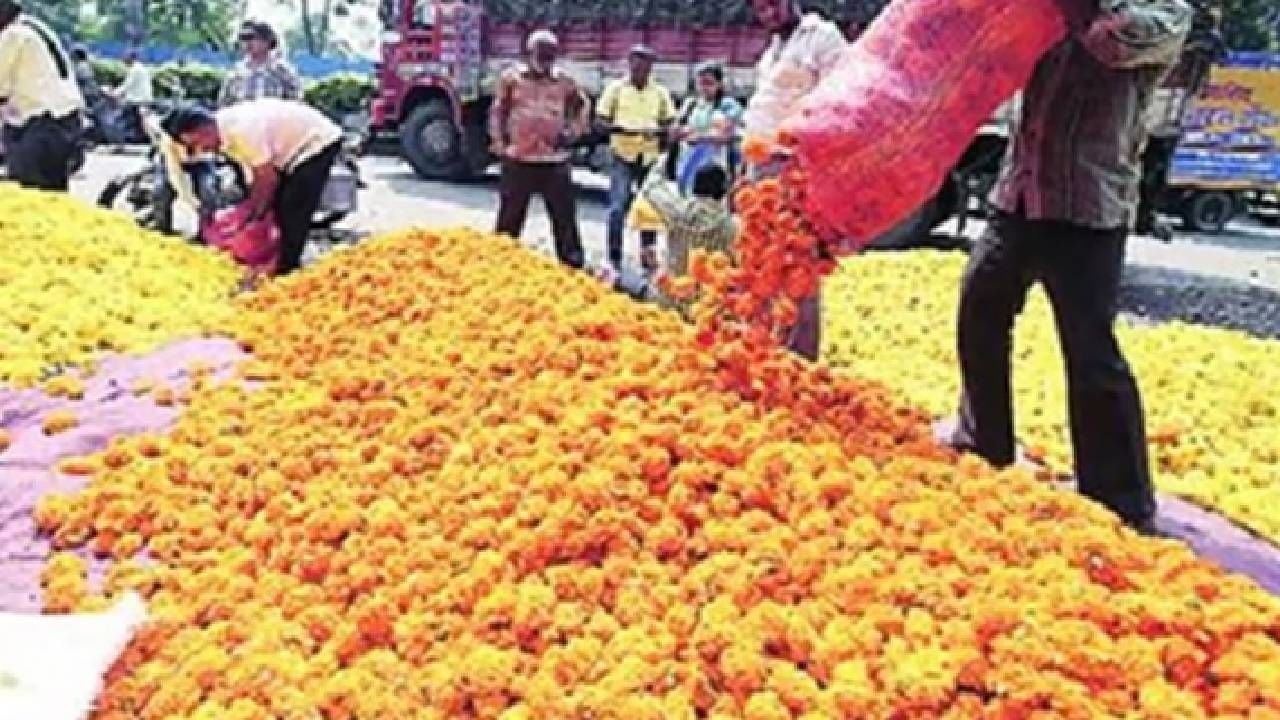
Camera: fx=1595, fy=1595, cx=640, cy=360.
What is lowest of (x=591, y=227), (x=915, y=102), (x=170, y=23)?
(x=170, y=23)

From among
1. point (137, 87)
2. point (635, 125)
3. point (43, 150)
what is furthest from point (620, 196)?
point (137, 87)

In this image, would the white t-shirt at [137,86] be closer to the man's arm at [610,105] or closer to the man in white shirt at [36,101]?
the man's arm at [610,105]

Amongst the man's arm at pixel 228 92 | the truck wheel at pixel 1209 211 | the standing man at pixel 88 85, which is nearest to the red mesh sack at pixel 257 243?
the man's arm at pixel 228 92

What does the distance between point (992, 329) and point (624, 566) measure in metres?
1.95

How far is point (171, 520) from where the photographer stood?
147 inches

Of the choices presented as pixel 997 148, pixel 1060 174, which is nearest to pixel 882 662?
pixel 1060 174

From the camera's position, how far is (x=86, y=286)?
684cm

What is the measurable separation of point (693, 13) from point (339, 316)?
11213mm

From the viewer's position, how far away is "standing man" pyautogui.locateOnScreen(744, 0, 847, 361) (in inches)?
240

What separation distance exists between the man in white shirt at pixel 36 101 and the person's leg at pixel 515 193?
103 inches

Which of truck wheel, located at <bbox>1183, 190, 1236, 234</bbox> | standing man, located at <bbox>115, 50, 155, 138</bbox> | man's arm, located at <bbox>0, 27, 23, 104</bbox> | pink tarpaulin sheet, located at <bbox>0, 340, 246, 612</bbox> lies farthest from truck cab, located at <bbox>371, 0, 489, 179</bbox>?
pink tarpaulin sheet, located at <bbox>0, 340, 246, 612</bbox>

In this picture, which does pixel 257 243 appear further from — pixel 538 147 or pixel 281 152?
pixel 538 147

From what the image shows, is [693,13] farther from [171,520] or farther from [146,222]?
[171,520]

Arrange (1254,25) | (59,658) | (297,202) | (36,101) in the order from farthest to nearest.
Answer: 1. (1254,25)
2. (36,101)
3. (297,202)
4. (59,658)
